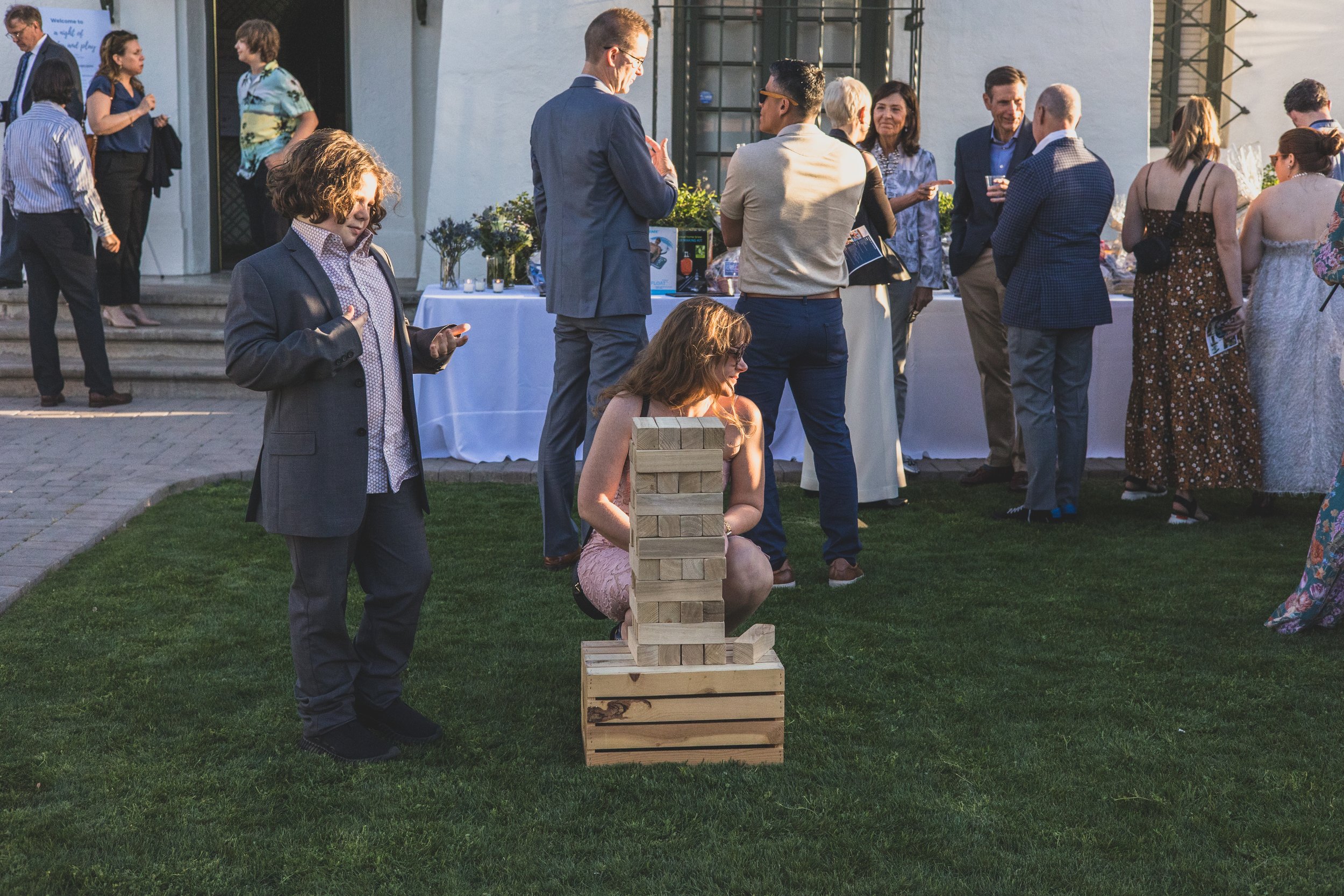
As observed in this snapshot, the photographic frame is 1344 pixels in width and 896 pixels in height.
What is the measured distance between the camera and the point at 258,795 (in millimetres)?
3082

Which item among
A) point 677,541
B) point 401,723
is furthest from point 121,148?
point 677,541

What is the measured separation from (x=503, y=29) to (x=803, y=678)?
21.5 ft

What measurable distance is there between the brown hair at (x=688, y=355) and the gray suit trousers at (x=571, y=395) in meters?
1.40

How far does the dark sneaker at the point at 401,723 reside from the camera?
3.41 meters

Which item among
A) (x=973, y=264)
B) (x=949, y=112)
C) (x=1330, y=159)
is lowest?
(x=973, y=264)

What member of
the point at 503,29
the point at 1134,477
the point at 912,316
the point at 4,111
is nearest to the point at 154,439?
the point at 4,111

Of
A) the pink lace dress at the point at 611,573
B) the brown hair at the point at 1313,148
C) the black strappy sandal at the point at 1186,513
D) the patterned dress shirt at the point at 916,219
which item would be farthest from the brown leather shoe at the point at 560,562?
the brown hair at the point at 1313,148

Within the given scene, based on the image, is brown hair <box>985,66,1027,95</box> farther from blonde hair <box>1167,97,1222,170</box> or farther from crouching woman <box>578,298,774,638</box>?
crouching woman <box>578,298,774,638</box>

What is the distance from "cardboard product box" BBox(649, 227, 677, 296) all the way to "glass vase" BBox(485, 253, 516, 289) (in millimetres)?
867

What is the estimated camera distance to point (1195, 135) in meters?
5.78

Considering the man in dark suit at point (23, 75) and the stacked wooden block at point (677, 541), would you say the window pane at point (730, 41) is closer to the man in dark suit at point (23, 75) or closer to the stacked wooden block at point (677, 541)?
the man in dark suit at point (23, 75)

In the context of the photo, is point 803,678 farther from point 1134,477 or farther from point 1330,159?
point 1330,159

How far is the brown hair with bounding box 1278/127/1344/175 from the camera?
19.1 ft

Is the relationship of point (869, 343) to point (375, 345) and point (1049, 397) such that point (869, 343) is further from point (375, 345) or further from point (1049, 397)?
point (375, 345)
